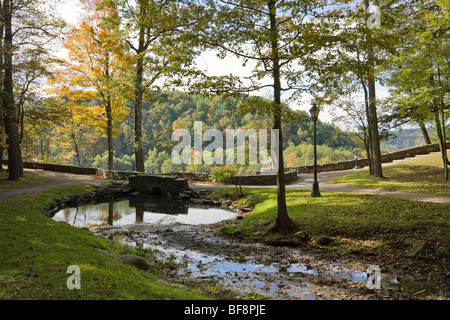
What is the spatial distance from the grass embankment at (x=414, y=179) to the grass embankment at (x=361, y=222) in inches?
105

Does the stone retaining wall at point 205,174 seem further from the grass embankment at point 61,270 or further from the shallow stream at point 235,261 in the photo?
the grass embankment at point 61,270

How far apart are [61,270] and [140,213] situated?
918cm

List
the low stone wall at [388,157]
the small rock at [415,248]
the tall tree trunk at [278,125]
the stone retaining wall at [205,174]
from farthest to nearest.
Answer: the low stone wall at [388,157], the stone retaining wall at [205,174], the tall tree trunk at [278,125], the small rock at [415,248]

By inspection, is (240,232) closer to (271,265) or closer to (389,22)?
(271,265)

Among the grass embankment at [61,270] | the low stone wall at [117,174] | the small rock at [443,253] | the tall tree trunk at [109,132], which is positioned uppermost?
the tall tree trunk at [109,132]

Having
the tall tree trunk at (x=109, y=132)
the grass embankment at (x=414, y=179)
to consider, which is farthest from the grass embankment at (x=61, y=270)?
the tall tree trunk at (x=109, y=132)

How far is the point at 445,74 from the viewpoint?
12766 mm

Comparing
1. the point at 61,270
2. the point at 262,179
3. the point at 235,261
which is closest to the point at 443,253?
the point at 235,261

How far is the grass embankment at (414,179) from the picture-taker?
12602 millimetres

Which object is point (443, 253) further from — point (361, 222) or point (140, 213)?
point (140, 213)

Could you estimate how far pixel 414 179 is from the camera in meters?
15.3

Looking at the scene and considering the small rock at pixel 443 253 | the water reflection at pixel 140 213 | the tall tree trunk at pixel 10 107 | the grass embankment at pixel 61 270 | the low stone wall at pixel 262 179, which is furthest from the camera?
the low stone wall at pixel 262 179

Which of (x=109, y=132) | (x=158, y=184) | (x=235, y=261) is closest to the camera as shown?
(x=235, y=261)
